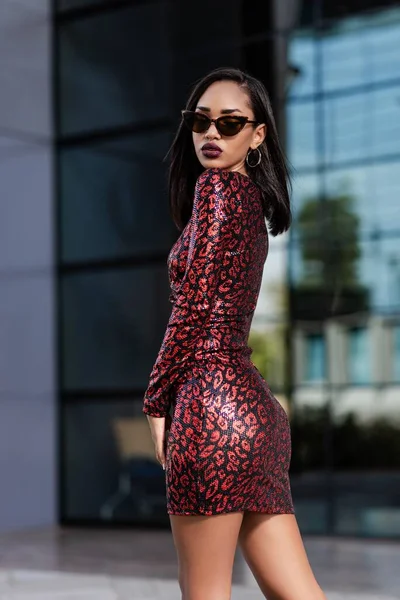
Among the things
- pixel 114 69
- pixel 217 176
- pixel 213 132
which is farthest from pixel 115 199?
pixel 217 176

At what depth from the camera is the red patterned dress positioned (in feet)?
9.91

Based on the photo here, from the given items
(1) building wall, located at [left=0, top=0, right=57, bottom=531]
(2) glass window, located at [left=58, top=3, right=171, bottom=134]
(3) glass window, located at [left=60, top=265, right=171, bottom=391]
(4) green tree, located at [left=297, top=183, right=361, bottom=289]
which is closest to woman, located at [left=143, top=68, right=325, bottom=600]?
(4) green tree, located at [left=297, top=183, right=361, bottom=289]

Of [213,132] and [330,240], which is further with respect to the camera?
[330,240]

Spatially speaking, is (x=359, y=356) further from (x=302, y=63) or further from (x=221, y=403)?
(x=221, y=403)

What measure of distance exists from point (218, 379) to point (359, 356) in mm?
7646

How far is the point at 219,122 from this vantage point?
10.8ft

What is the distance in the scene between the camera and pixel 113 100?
1155cm

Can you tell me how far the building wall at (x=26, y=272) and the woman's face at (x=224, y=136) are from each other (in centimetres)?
835

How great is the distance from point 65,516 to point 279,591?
8.86 meters

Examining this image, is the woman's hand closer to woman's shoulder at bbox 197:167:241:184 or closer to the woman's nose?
woman's shoulder at bbox 197:167:241:184

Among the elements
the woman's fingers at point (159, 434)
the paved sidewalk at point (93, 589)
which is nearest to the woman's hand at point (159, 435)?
the woman's fingers at point (159, 434)

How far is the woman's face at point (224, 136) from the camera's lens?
10.8 ft

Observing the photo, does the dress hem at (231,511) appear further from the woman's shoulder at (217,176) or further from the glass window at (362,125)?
the glass window at (362,125)

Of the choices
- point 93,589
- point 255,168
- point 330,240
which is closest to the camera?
point 255,168
